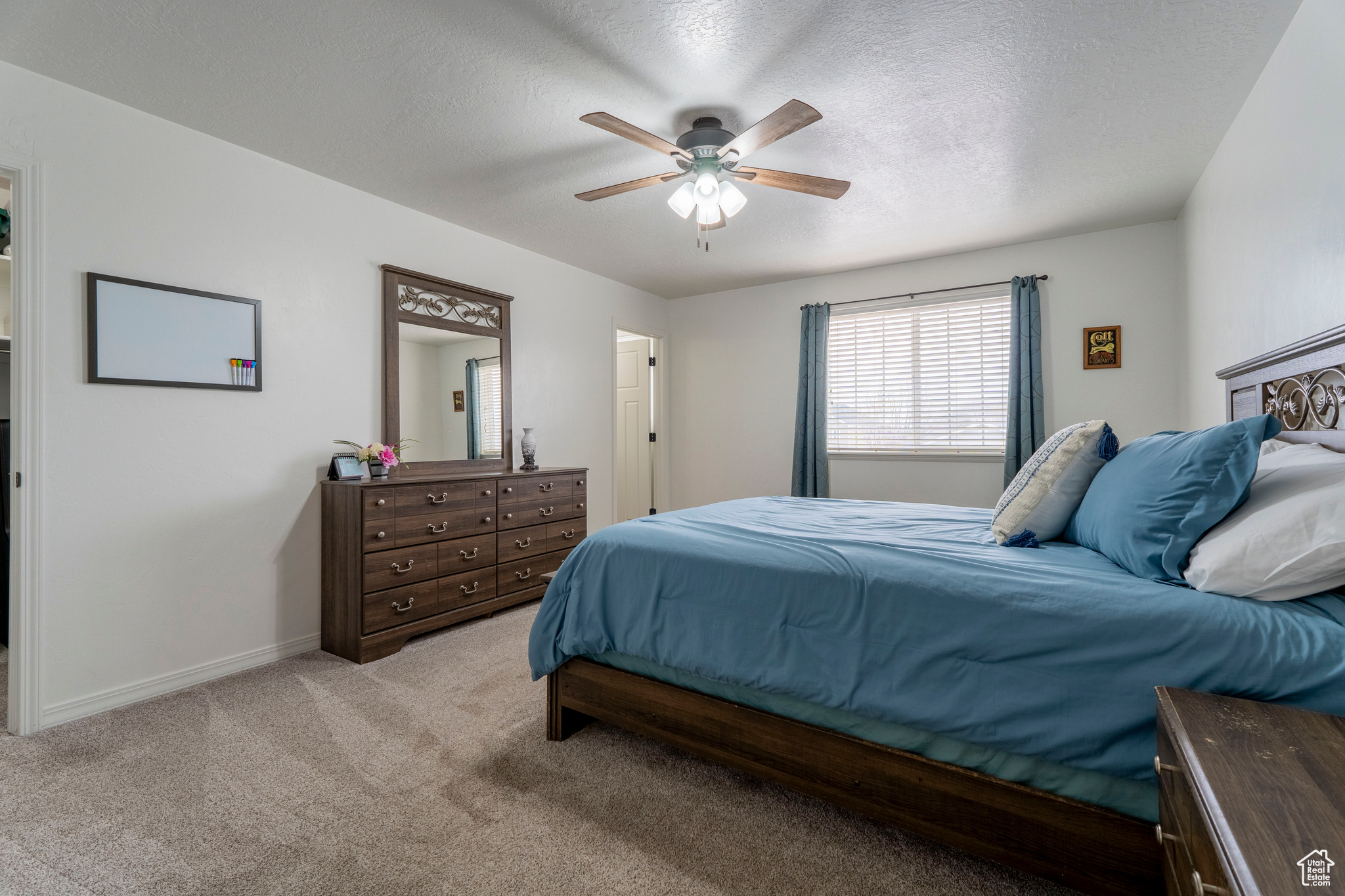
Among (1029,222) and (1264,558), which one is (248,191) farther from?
(1029,222)

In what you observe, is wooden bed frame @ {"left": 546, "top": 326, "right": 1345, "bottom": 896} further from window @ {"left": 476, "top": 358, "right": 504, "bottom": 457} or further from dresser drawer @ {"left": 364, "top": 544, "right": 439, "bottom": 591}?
window @ {"left": 476, "top": 358, "right": 504, "bottom": 457}

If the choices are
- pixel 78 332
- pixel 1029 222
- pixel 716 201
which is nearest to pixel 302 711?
pixel 78 332

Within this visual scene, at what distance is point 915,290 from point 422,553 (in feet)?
12.5

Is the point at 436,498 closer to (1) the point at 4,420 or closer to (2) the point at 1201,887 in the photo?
(1) the point at 4,420

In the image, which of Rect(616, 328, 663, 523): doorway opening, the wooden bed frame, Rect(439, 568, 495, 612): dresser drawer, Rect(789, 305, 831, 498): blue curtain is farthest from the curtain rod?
Rect(439, 568, 495, 612): dresser drawer

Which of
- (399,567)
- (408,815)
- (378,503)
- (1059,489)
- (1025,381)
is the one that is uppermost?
(1025,381)

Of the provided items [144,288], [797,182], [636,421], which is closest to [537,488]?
[144,288]

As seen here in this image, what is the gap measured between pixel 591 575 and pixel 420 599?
1.51m

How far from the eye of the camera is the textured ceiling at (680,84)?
1.88m

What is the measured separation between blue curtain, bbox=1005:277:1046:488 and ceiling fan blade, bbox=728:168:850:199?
7.10ft

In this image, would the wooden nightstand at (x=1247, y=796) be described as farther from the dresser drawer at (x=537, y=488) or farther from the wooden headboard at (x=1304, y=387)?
the dresser drawer at (x=537, y=488)

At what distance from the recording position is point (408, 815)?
1.66m

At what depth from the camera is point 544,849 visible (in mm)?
1527

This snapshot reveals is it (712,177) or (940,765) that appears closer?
(940,765)
